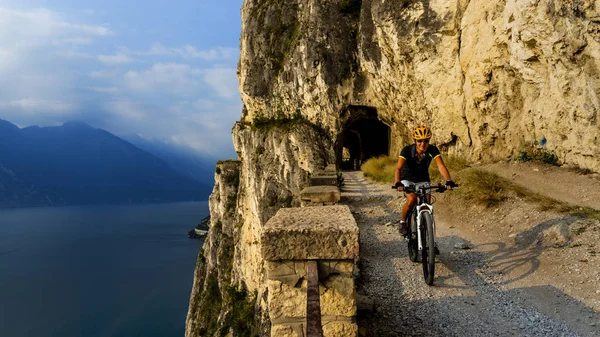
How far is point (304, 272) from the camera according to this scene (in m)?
2.29

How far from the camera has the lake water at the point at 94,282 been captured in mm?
40906

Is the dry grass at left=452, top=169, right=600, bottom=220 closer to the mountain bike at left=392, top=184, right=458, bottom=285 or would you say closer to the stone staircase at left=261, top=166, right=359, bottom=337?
the mountain bike at left=392, top=184, right=458, bottom=285

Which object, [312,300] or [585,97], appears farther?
[585,97]

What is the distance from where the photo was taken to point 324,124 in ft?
77.4

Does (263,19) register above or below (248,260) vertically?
above

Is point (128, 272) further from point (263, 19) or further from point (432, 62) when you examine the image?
point (432, 62)

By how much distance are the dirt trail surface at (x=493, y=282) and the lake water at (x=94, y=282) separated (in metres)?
43.9

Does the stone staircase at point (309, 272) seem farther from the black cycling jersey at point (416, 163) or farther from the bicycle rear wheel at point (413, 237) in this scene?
the black cycling jersey at point (416, 163)

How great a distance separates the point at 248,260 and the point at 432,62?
667 inches

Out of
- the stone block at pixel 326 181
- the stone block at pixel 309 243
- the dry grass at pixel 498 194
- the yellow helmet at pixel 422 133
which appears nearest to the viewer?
the stone block at pixel 309 243

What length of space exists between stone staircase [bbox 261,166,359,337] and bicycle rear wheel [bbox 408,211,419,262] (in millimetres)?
2169

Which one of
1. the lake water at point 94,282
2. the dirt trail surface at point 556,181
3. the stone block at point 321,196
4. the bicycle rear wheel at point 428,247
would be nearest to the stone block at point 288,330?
the bicycle rear wheel at point 428,247

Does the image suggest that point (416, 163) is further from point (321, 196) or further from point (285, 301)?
point (321, 196)

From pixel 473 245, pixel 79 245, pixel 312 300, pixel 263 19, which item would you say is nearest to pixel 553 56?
pixel 473 245
